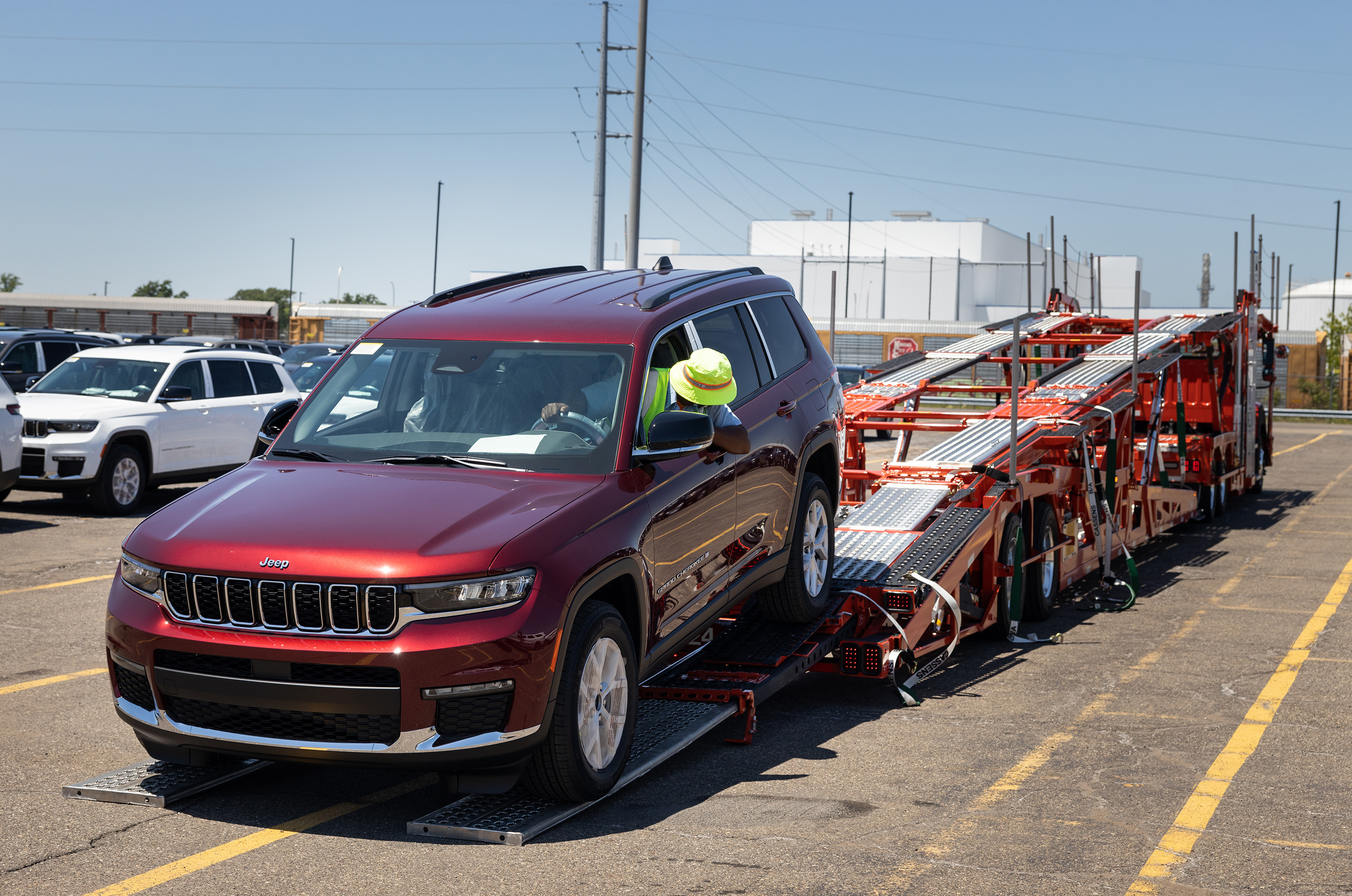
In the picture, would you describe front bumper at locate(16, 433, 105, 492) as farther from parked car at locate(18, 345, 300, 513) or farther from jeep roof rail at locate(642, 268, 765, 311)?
jeep roof rail at locate(642, 268, 765, 311)

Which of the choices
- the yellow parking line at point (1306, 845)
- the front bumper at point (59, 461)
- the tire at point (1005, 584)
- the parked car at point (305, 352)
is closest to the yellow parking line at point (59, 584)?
the front bumper at point (59, 461)

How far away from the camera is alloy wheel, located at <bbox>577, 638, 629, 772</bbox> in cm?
527

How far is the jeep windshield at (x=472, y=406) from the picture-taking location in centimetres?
580

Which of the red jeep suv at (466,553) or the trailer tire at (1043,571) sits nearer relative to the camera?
the red jeep suv at (466,553)

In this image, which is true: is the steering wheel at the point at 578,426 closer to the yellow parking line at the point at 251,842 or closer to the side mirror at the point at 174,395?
the yellow parking line at the point at 251,842

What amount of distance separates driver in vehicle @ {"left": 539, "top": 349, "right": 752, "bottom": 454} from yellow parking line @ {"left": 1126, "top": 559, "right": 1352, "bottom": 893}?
239cm

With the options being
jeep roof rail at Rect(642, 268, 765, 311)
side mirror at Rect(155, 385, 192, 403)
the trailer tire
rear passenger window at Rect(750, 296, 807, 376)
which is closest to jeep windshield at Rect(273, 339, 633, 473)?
jeep roof rail at Rect(642, 268, 765, 311)

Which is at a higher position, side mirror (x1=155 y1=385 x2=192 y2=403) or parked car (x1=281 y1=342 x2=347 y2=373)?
parked car (x1=281 y1=342 x2=347 y2=373)

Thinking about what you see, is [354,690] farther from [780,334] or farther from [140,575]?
[780,334]

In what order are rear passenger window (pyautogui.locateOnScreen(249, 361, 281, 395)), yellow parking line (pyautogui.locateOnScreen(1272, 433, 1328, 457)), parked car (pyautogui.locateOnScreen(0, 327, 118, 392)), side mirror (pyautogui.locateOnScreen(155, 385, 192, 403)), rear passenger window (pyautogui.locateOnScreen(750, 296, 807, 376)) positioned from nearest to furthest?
rear passenger window (pyautogui.locateOnScreen(750, 296, 807, 376)), side mirror (pyautogui.locateOnScreen(155, 385, 192, 403)), rear passenger window (pyautogui.locateOnScreen(249, 361, 281, 395)), parked car (pyautogui.locateOnScreen(0, 327, 118, 392)), yellow parking line (pyautogui.locateOnScreen(1272, 433, 1328, 457))

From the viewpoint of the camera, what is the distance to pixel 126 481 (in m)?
14.9

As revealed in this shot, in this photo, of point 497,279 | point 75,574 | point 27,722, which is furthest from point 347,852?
point 75,574

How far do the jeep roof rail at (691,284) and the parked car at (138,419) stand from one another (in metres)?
9.24

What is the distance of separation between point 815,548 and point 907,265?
78.9 m
